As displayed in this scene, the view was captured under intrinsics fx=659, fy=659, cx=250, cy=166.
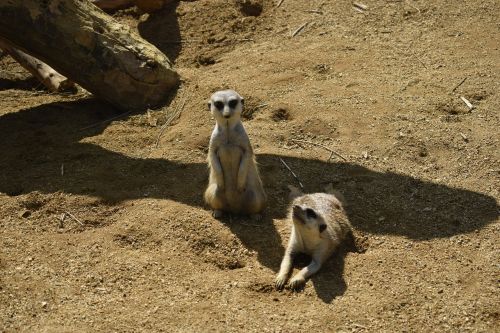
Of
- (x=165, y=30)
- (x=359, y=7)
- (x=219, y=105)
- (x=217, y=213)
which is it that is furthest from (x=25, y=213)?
(x=359, y=7)

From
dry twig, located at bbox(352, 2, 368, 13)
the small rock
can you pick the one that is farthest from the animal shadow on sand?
dry twig, located at bbox(352, 2, 368, 13)

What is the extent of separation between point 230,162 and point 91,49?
2.01 metres

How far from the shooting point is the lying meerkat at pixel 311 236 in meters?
4.05

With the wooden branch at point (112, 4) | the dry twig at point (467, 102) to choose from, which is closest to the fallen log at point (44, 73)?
the wooden branch at point (112, 4)

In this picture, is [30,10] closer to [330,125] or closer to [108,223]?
[108,223]

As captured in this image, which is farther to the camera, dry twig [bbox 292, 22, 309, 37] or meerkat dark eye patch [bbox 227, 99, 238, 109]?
dry twig [bbox 292, 22, 309, 37]

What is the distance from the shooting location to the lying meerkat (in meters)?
4.05

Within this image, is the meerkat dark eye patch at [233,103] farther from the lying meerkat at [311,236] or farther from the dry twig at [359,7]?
the dry twig at [359,7]

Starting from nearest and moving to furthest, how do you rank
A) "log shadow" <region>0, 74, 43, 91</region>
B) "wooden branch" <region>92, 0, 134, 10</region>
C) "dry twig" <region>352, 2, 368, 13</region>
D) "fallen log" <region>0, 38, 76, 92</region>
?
"fallen log" <region>0, 38, 76, 92</region> → "log shadow" <region>0, 74, 43, 91</region> → "dry twig" <region>352, 2, 368, 13</region> → "wooden branch" <region>92, 0, 134, 10</region>

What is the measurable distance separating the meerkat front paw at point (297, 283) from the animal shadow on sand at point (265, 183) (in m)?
0.10

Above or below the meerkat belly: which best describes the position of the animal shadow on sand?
below

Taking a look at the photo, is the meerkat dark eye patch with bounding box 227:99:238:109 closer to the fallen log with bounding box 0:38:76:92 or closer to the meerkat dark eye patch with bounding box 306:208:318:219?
the meerkat dark eye patch with bounding box 306:208:318:219

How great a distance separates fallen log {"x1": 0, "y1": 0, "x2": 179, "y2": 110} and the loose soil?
0.74 ft

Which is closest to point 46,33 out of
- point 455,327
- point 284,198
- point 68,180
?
point 68,180
